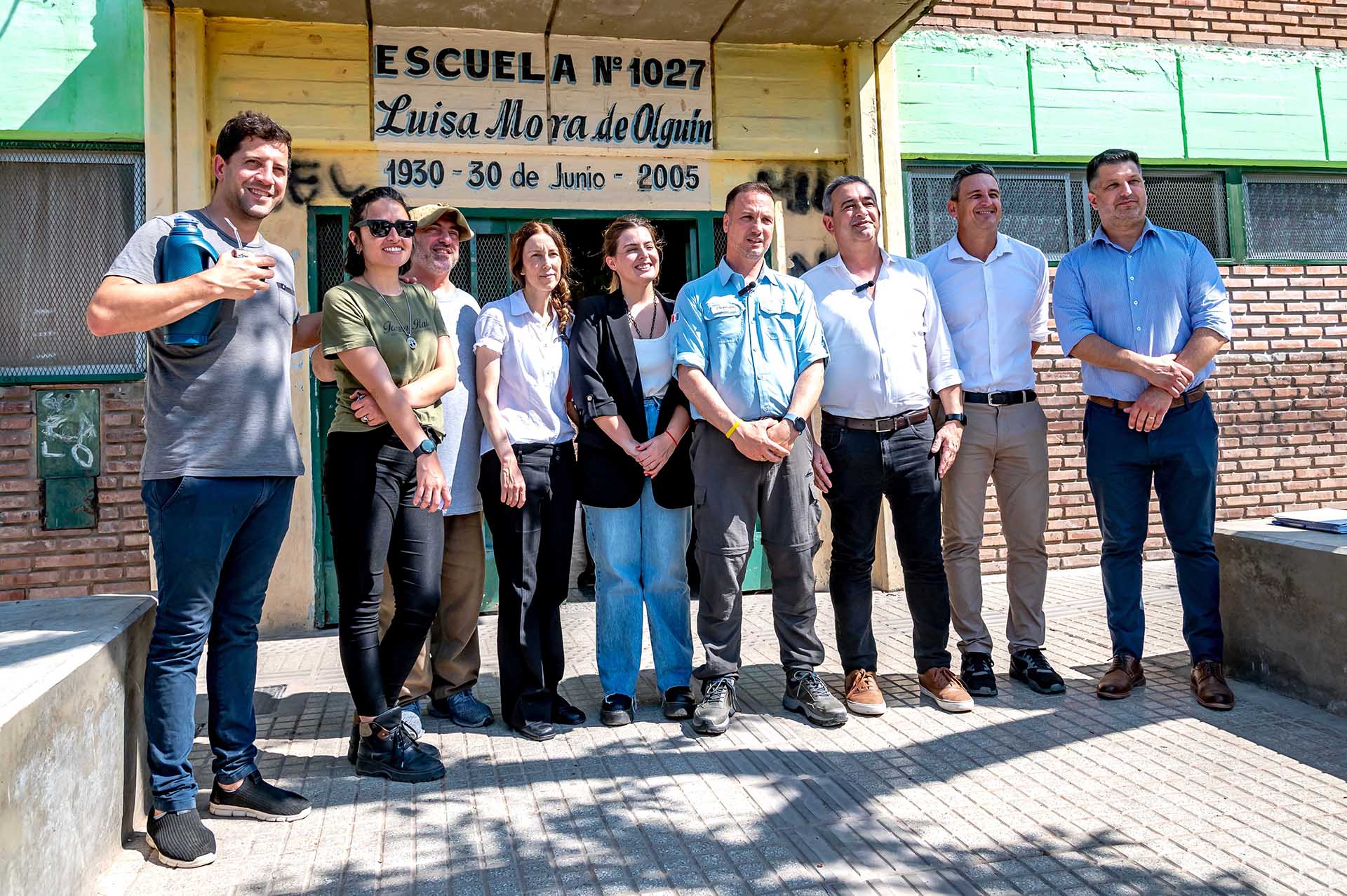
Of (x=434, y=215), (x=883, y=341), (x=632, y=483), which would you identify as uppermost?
(x=434, y=215)

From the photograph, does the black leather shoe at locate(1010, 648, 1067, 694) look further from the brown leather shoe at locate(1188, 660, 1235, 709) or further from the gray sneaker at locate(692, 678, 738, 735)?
the gray sneaker at locate(692, 678, 738, 735)

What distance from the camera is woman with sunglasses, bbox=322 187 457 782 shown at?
11.4 feet

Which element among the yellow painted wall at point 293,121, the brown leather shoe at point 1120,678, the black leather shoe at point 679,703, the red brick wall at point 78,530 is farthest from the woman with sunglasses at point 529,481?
the red brick wall at point 78,530

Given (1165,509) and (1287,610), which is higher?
(1165,509)

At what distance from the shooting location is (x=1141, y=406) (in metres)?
4.26

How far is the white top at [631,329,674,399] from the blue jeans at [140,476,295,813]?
159 cm

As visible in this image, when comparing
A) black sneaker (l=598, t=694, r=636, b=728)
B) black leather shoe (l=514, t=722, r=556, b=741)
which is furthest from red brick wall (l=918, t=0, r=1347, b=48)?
black leather shoe (l=514, t=722, r=556, b=741)

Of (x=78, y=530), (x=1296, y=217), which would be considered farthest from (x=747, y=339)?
(x=1296, y=217)

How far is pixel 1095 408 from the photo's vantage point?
452 centimetres

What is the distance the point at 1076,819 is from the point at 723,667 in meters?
1.51

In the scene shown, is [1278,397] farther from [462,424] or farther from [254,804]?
[254,804]

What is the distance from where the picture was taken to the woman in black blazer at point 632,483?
414cm

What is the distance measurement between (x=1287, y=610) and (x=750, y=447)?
8.15ft

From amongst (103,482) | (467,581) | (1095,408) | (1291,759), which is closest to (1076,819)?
(1291,759)
